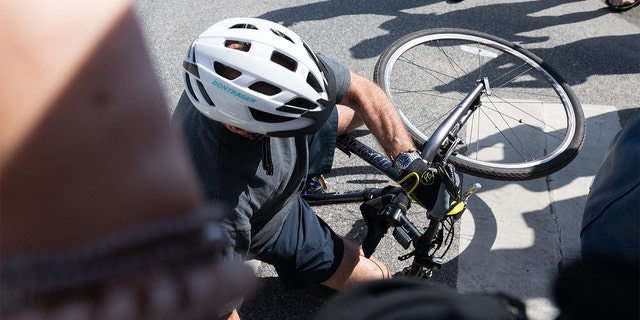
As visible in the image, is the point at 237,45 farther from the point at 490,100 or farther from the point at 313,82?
the point at 490,100

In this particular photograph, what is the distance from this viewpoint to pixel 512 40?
5.62 m

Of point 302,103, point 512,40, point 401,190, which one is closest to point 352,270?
point 401,190

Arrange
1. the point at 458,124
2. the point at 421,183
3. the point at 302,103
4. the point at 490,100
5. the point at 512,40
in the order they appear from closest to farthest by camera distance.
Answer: the point at 302,103, the point at 421,183, the point at 458,124, the point at 490,100, the point at 512,40

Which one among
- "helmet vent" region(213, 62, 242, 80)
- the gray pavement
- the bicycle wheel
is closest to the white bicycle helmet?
"helmet vent" region(213, 62, 242, 80)

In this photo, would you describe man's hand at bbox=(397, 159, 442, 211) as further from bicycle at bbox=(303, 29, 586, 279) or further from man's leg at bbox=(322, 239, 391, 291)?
man's leg at bbox=(322, 239, 391, 291)

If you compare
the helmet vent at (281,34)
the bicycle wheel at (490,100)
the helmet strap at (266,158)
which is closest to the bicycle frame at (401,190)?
the bicycle wheel at (490,100)

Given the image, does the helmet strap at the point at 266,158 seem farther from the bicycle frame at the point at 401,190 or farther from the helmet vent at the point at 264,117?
the bicycle frame at the point at 401,190

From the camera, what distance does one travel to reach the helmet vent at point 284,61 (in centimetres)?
254

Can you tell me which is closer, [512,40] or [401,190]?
[401,190]

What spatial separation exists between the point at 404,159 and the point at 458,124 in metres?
0.64

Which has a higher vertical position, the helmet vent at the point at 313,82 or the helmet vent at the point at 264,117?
the helmet vent at the point at 313,82

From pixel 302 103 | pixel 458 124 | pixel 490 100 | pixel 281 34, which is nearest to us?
pixel 302 103

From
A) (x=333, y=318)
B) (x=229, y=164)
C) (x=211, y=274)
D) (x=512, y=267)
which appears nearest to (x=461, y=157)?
(x=512, y=267)

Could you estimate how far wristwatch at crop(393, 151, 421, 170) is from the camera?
296cm
